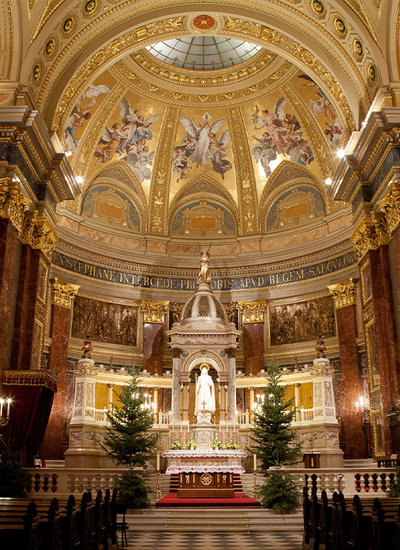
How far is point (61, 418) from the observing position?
2231cm

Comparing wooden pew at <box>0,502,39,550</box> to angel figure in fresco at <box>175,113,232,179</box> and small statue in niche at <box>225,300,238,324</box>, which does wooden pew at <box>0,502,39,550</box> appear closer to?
small statue in niche at <box>225,300,238,324</box>

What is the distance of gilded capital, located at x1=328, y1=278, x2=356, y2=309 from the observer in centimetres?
2444

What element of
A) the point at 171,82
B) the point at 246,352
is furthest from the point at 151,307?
the point at 171,82

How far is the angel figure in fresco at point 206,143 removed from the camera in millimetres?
29266

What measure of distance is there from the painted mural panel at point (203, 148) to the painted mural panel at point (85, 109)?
4.39m

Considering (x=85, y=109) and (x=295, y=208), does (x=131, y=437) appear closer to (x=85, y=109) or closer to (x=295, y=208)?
(x=295, y=208)

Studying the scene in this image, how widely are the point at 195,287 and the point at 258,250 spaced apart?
3624 mm

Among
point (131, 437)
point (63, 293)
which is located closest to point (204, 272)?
point (63, 293)

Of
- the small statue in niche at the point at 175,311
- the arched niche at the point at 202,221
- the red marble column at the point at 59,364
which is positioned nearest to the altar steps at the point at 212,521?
the red marble column at the point at 59,364

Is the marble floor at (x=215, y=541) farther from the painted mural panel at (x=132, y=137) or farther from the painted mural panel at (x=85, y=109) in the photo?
the painted mural panel at (x=132, y=137)

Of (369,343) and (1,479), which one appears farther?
(369,343)

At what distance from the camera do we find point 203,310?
24.3 m

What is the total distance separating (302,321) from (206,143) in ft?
34.1

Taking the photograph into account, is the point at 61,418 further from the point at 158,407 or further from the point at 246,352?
the point at 246,352
